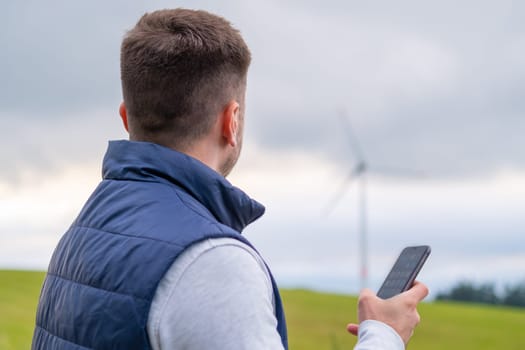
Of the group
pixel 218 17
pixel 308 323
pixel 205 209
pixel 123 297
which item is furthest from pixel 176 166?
pixel 308 323

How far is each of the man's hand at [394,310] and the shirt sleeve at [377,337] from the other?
30 mm

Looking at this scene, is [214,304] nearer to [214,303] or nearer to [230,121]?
[214,303]

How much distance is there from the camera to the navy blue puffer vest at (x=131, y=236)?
2.44 metres

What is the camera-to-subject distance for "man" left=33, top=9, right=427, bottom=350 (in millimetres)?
2359

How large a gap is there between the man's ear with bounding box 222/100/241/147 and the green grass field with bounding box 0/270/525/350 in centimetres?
3343

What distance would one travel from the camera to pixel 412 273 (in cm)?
289

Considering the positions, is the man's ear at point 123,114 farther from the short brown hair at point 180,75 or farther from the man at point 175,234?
the short brown hair at point 180,75

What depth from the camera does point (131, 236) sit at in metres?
2.54

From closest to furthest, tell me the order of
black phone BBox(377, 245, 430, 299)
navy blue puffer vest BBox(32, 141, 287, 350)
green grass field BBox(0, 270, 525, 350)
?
navy blue puffer vest BBox(32, 141, 287, 350) → black phone BBox(377, 245, 430, 299) → green grass field BBox(0, 270, 525, 350)

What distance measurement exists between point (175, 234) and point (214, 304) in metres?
0.24

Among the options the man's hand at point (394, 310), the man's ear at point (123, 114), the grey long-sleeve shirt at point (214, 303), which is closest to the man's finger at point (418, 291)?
the man's hand at point (394, 310)

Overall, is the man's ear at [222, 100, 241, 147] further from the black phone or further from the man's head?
the black phone

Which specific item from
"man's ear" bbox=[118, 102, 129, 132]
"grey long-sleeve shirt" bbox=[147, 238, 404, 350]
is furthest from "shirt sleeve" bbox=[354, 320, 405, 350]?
"man's ear" bbox=[118, 102, 129, 132]

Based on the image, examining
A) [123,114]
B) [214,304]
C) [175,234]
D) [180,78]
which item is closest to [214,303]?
[214,304]
